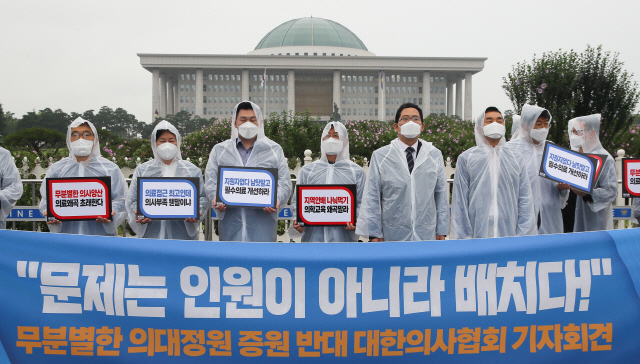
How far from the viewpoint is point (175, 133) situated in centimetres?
436

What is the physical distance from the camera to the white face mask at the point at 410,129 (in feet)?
12.7

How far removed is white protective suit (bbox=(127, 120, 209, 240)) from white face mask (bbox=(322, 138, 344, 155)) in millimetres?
1157

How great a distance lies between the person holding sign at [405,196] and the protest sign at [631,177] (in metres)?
2.49

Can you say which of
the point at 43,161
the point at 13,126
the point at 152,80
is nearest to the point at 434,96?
the point at 152,80

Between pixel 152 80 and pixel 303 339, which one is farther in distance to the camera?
pixel 152 80

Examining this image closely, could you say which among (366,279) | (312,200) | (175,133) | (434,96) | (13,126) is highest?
(434,96)

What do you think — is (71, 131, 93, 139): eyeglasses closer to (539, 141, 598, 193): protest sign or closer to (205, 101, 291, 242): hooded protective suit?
(205, 101, 291, 242): hooded protective suit

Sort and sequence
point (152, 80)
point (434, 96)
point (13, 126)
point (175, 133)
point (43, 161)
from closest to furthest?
1. point (175, 133)
2. point (43, 161)
3. point (13, 126)
4. point (152, 80)
5. point (434, 96)

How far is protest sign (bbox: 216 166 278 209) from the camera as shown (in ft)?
12.7

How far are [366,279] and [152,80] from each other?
274ft

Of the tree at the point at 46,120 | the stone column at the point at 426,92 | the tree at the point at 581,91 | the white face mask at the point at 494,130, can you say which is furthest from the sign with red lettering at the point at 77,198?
the stone column at the point at 426,92

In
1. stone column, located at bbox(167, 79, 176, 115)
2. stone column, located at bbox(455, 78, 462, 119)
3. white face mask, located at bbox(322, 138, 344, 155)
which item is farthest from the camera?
stone column, located at bbox(455, 78, 462, 119)

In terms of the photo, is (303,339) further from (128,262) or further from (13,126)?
(13,126)

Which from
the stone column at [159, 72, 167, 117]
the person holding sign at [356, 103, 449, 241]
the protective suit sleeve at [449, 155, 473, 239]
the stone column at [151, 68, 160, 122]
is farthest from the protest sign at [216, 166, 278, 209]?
the stone column at [159, 72, 167, 117]
